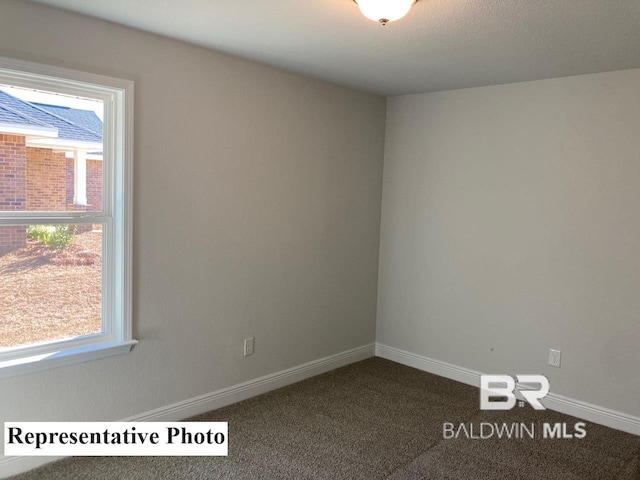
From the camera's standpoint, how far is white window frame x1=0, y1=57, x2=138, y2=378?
2465mm

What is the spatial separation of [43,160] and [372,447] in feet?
7.61

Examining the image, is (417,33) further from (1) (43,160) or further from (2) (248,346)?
(2) (248,346)

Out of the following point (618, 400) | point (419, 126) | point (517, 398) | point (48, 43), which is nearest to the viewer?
point (48, 43)

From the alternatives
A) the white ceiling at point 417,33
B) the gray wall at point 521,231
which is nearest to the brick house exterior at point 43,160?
the white ceiling at point 417,33

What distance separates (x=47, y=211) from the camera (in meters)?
2.53

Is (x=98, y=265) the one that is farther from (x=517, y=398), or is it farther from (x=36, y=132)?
(x=517, y=398)

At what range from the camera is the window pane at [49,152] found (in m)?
2.41

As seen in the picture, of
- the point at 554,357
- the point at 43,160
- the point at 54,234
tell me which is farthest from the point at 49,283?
the point at 554,357

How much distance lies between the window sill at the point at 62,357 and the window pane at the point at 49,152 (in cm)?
73

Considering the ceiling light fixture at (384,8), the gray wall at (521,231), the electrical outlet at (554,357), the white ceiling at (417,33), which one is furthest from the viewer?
the electrical outlet at (554,357)

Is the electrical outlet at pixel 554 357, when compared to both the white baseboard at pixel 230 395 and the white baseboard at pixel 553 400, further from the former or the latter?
the white baseboard at pixel 230 395

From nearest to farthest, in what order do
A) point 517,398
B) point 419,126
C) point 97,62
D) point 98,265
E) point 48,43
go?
point 48,43
point 97,62
point 98,265
point 517,398
point 419,126

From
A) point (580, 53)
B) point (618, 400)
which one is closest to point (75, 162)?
point (580, 53)

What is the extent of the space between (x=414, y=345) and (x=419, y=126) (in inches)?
70.4
